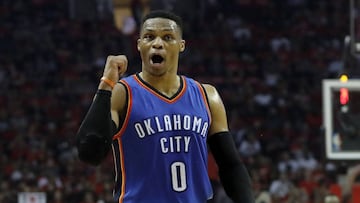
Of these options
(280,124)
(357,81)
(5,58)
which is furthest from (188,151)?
(5,58)

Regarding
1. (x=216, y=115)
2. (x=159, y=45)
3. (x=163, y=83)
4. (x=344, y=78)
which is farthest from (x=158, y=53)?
(x=344, y=78)

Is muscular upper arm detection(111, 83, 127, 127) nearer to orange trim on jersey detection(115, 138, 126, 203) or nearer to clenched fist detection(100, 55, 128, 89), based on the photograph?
orange trim on jersey detection(115, 138, 126, 203)

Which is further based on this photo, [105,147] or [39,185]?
[39,185]

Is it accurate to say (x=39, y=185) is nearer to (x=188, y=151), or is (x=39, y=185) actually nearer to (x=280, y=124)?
(x=280, y=124)

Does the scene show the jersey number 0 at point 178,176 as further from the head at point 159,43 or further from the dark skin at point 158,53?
the head at point 159,43

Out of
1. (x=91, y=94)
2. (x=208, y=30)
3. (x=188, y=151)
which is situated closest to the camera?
(x=188, y=151)

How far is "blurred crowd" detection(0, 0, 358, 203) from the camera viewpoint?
54.7 feet

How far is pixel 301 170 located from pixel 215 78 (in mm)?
5067

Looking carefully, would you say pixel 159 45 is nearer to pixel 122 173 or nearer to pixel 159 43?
pixel 159 43

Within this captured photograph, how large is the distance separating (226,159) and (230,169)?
0.17ft

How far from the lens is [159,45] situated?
3967mm

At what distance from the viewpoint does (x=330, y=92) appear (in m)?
9.86

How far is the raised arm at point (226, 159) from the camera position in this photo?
412 cm

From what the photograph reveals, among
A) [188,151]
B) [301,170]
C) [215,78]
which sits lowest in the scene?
[301,170]
